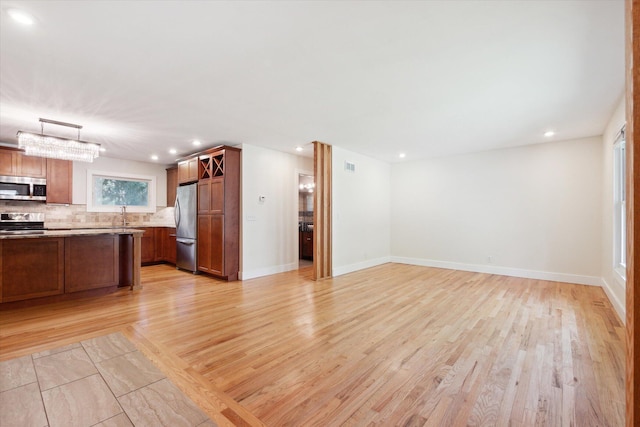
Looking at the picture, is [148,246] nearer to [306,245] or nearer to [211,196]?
[211,196]

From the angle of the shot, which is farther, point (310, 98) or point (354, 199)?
point (354, 199)

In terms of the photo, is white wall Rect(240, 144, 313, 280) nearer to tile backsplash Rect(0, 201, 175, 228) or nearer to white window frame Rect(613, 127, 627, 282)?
tile backsplash Rect(0, 201, 175, 228)

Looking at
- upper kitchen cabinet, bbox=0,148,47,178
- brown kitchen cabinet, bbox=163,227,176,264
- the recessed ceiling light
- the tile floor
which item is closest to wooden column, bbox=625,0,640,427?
the tile floor

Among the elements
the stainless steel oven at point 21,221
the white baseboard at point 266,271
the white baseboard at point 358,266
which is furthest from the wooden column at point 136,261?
the white baseboard at point 358,266

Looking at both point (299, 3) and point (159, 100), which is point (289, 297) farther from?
point (299, 3)

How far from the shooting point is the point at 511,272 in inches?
220

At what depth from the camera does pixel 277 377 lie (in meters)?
2.10

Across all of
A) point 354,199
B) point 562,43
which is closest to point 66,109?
point 354,199

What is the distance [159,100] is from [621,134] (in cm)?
575

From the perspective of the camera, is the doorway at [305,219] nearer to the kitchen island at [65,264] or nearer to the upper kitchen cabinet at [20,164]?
the kitchen island at [65,264]

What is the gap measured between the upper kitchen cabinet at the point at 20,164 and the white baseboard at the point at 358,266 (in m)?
6.23

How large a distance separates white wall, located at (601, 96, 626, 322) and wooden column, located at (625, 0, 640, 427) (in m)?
3.50

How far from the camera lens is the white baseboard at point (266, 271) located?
529 centimetres

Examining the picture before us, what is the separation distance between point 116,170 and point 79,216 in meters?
1.30
